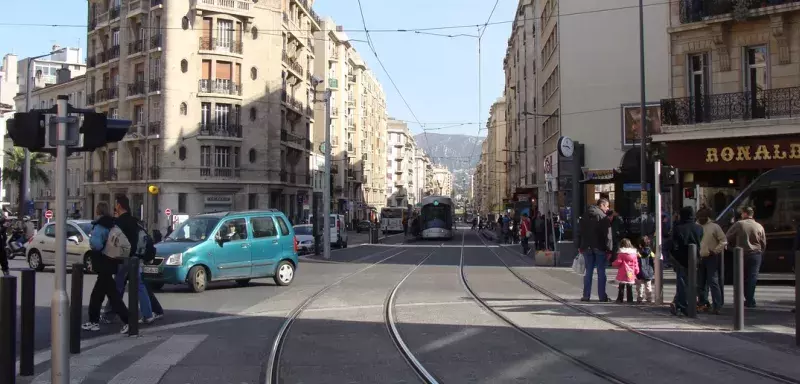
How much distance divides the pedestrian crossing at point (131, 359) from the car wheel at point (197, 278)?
5.57 metres

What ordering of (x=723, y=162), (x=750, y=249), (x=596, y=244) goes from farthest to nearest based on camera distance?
(x=723, y=162) → (x=596, y=244) → (x=750, y=249)

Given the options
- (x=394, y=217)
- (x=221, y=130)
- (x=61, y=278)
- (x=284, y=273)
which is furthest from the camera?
(x=394, y=217)

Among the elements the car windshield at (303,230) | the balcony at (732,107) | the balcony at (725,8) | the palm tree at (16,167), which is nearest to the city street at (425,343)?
the balcony at (732,107)

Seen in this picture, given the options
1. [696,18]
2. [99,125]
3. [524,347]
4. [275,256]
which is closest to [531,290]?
[275,256]

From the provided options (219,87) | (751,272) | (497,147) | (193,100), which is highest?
(497,147)

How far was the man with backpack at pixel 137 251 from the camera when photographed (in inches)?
423

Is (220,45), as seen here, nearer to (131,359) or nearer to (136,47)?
(136,47)

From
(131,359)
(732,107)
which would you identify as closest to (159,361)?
(131,359)

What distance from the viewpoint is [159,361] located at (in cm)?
812

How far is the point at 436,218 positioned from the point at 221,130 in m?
16.7

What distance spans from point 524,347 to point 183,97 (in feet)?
144

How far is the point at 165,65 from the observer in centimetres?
4862

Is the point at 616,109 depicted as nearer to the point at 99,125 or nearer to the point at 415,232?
the point at 415,232

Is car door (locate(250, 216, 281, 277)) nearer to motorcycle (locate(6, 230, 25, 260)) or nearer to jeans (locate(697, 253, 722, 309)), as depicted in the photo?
jeans (locate(697, 253, 722, 309))
